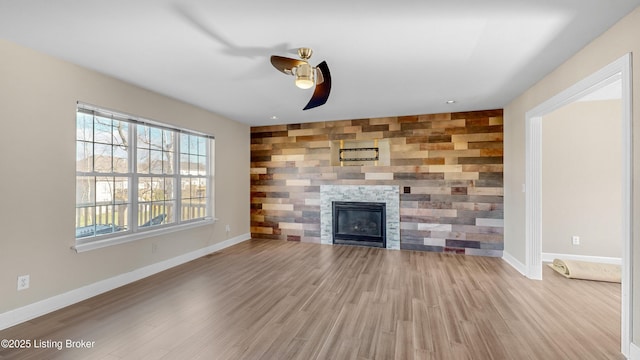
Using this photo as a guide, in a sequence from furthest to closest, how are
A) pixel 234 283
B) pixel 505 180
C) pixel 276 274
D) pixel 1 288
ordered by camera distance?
pixel 505 180, pixel 276 274, pixel 234 283, pixel 1 288

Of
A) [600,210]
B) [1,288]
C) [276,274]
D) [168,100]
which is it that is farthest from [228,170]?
[600,210]

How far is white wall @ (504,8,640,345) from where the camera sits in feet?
6.74

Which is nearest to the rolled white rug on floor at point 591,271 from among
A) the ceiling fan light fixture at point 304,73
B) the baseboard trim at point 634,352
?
the baseboard trim at point 634,352

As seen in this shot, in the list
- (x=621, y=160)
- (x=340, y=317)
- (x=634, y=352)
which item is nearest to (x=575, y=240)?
(x=621, y=160)

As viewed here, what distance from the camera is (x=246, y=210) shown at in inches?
251

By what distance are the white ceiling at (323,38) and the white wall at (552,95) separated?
0.34 ft

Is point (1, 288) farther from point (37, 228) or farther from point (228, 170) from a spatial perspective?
point (228, 170)

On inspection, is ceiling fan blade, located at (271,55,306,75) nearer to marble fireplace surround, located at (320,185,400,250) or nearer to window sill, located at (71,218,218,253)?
window sill, located at (71,218,218,253)

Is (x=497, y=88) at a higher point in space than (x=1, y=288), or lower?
higher

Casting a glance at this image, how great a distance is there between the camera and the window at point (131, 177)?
3293 millimetres

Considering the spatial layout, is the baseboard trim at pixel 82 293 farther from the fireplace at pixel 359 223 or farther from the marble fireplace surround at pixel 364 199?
the fireplace at pixel 359 223

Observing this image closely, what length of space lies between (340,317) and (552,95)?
3.39 meters

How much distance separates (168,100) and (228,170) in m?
1.83

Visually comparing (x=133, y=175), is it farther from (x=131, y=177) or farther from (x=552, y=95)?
(x=552, y=95)
